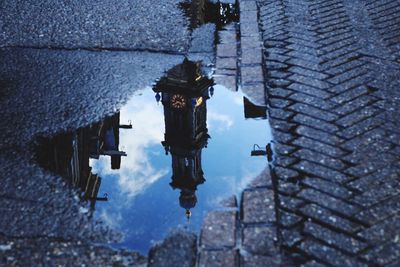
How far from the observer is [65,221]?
3.00 meters

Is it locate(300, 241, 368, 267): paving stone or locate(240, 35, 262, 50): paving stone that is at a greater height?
locate(240, 35, 262, 50): paving stone

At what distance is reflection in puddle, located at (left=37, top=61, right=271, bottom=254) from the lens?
320cm

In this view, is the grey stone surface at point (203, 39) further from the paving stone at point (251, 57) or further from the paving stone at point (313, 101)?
the paving stone at point (313, 101)

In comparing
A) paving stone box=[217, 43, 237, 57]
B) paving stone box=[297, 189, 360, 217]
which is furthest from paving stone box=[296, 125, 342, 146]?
paving stone box=[217, 43, 237, 57]

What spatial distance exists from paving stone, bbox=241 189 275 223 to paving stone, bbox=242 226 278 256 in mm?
82

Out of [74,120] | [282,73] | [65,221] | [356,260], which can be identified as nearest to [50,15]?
[74,120]

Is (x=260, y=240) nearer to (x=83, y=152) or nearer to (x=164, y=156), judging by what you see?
(x=164, y=156)

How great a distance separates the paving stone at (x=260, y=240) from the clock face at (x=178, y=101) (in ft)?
5.15

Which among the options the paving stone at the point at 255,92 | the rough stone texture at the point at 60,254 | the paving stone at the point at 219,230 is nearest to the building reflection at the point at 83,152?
the rough stone texture at the point at 60,254

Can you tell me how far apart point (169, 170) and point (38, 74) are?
2.11 m

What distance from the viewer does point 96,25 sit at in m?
5.94

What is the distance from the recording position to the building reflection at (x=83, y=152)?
338 cm

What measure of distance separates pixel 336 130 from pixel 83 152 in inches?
85.4

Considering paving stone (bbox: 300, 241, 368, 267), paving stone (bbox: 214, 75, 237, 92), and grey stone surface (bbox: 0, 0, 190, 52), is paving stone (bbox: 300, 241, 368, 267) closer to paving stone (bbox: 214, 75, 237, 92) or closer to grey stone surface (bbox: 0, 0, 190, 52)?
paving stone (bbox: 214, 75, 237, 92)
